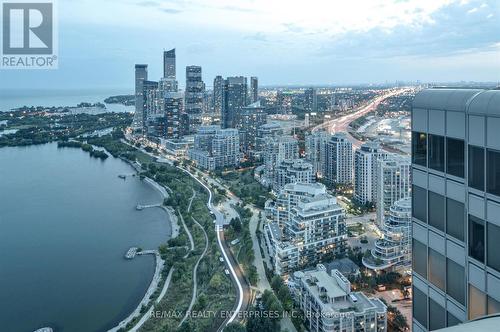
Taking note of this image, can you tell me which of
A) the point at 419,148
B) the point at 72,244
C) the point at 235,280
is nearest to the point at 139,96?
the point at 72,244

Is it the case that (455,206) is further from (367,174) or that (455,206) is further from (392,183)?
(367,174)

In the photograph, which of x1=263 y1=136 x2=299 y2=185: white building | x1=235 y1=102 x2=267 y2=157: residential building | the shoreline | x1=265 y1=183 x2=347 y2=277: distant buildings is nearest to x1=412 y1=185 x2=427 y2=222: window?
the shoreline

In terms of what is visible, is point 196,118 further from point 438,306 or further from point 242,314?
point 438,306

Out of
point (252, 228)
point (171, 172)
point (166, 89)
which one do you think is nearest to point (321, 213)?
point (252, 228)

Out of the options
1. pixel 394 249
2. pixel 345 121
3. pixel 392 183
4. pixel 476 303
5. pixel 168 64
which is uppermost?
pixel 168 64

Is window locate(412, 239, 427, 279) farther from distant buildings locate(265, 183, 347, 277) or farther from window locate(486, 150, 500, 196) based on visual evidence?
distant buildings locate(265, 183, 347, 277)
